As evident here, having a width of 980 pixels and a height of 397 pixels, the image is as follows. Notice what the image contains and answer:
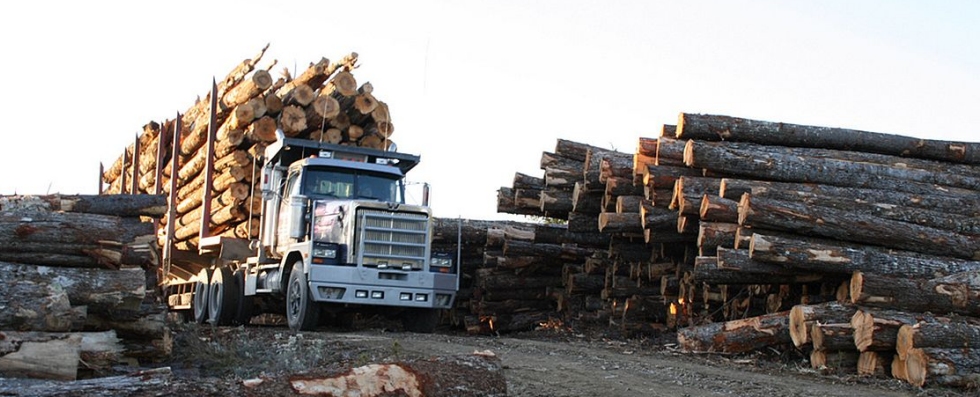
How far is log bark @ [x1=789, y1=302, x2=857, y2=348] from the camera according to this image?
10977 mm

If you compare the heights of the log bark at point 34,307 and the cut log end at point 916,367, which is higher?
the log bark at point 34,307

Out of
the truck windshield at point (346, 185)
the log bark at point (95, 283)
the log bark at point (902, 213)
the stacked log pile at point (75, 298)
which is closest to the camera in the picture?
the stacked log pile at point (75, 298)

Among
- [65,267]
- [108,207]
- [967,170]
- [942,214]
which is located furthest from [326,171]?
[967,170]

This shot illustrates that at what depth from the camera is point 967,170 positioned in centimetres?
1528

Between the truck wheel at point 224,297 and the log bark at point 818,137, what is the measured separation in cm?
702

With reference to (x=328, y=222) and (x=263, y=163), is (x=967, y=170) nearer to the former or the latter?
(x=328, y=222)

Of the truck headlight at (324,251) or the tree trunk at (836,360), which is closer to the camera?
the tree trunk at (836,360)

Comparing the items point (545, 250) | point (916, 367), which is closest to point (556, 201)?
point (545, 250)

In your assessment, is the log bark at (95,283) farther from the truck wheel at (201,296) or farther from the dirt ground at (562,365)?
the truck wheel at (201,296)

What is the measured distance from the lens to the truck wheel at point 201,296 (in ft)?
55.3

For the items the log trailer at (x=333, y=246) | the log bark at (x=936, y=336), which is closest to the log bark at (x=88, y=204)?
the log trailer at (x=333, y=246)

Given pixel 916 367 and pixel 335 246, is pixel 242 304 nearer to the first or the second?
pixel 335 246

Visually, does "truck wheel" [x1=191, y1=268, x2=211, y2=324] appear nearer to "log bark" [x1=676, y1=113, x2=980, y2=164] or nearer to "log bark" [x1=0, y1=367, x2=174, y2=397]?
"log bark" [x1=676, y1=113, x2=980, y2=164]

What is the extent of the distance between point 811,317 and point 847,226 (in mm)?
1570
